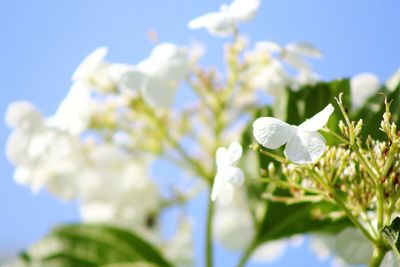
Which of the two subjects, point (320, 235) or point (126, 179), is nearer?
point (320, 235)

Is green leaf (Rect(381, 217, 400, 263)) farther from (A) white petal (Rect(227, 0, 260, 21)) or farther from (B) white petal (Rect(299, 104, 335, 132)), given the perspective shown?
(A) white petal (Rect(227, 0, 260, 21))

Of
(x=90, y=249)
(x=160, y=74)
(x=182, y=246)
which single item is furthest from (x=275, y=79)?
(x=182, y=246)

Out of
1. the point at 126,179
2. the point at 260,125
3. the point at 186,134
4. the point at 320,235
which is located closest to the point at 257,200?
the point at 320,235

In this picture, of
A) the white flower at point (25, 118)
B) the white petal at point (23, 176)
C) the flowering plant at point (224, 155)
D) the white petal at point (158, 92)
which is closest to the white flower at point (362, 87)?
the flowering plant at point (224, 155)

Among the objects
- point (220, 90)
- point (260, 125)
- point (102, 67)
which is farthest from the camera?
point (220, 90)

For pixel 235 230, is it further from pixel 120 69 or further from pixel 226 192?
pixel 226 192

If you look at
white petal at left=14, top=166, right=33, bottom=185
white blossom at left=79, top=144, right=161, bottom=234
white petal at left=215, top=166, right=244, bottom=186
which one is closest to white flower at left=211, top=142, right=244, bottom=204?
white petal at left=215, top=166, right=244, bottom=186

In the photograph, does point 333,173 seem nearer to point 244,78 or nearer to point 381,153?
point 381,153
